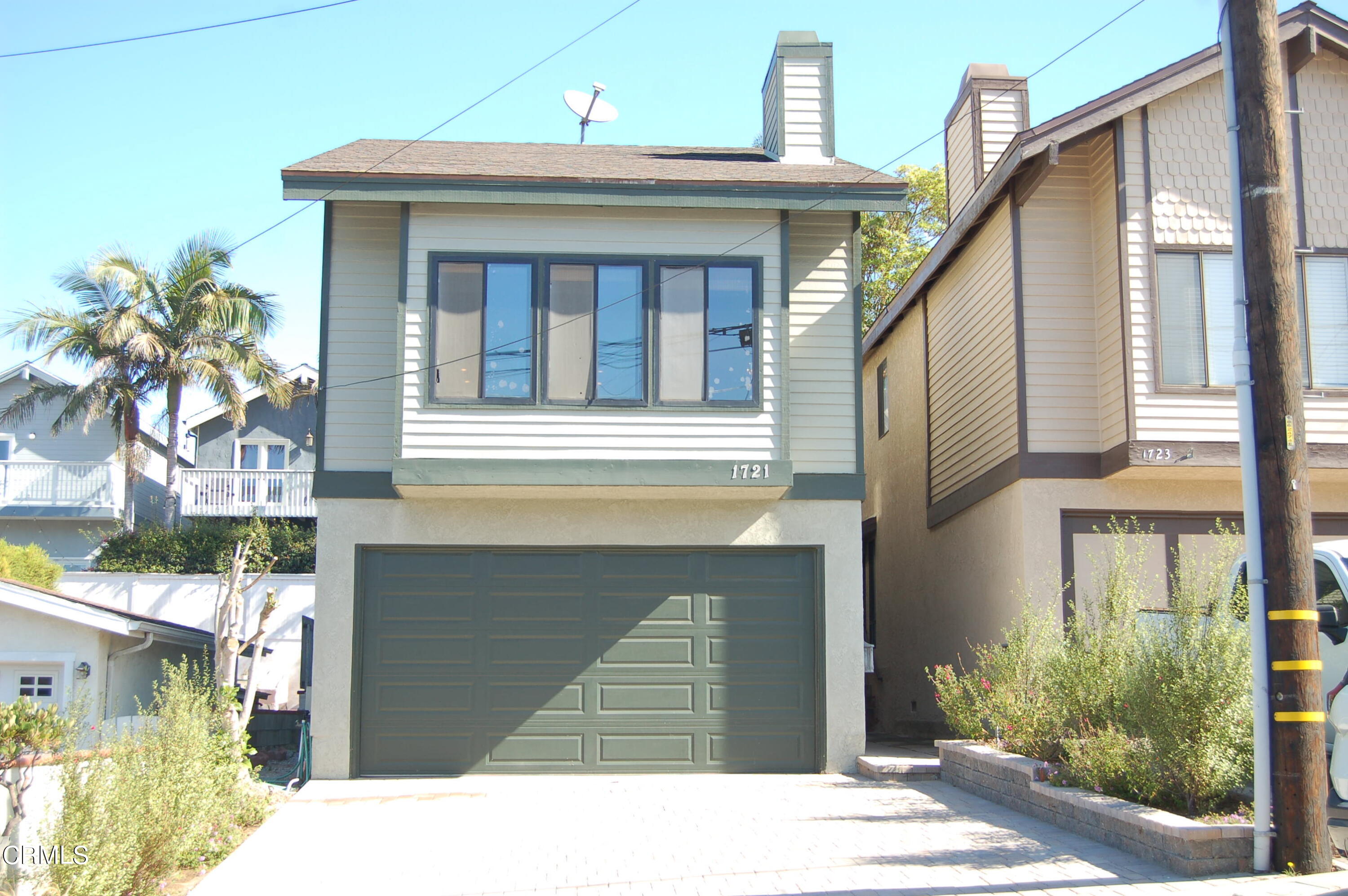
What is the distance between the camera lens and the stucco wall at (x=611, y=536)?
12.7 m

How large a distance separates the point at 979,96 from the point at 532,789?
11.8 meters

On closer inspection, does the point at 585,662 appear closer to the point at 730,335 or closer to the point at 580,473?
the point at 580,473

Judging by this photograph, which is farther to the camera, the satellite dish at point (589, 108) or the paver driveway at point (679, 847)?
the satellite dish at point (589, 108)

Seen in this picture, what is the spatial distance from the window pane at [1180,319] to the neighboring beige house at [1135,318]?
2 centimetres

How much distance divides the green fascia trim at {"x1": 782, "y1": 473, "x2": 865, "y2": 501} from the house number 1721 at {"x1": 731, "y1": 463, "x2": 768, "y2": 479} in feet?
2.58

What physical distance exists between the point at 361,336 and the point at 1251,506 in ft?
30.6

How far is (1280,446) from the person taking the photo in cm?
731

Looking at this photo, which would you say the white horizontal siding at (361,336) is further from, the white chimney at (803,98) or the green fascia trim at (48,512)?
the green fascia trim at (48,512)

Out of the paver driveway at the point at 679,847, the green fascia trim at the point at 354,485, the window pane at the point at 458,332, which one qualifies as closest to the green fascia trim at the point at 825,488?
the paver driveway at the point at 679,847

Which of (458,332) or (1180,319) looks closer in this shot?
(458,332)

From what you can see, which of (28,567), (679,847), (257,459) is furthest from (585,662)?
(257,459)

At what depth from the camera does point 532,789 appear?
11.8 m

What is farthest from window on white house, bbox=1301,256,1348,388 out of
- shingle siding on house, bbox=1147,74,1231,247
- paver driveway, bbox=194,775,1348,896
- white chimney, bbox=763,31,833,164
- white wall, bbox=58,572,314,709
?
white wall, bbox=58,572,314,709

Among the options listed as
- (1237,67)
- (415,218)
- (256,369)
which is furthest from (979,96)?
(256,369)
